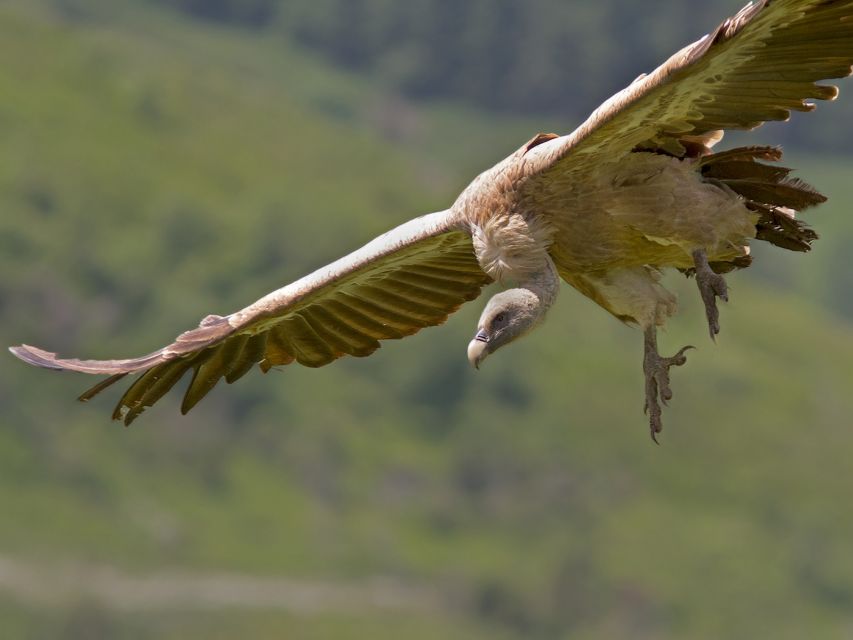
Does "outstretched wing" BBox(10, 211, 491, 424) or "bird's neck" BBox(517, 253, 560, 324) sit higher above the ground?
"bird's neck" BBox(517, 253, 560, 324)

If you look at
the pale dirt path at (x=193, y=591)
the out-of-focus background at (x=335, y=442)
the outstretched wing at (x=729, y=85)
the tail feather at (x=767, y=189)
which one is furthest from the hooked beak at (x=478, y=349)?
the pale dirt path at (x=193, y=591)

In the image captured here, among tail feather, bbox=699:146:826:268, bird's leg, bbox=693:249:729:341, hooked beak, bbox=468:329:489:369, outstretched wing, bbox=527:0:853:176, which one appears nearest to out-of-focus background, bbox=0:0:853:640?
tail feather, bbox=699:146:826:268

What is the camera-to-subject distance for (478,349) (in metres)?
13.3

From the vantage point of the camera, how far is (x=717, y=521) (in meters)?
114

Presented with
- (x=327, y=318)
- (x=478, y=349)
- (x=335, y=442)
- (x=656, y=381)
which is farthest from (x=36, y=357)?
(x=335, y=442)

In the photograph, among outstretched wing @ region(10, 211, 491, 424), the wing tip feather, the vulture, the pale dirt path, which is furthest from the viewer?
the pale dirt path

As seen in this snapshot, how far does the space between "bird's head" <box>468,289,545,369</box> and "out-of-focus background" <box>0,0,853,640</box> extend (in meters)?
81.9

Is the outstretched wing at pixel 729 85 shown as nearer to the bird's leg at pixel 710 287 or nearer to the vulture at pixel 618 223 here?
the vulture at pixel 618 223

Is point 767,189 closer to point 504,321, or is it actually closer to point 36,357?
point 504,321

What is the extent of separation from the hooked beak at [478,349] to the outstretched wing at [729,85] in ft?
4.09

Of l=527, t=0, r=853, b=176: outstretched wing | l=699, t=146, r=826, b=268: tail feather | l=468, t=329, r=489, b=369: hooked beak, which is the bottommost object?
l=468, t=329, r=489, b=369: hooked beak

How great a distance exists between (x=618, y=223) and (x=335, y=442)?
104423 millimetres

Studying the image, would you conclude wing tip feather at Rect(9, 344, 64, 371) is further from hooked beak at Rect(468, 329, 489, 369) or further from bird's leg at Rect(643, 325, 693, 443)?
bird's leg at Rect(643, 325, 693, 443)

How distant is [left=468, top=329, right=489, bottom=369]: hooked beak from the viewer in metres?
13.2
